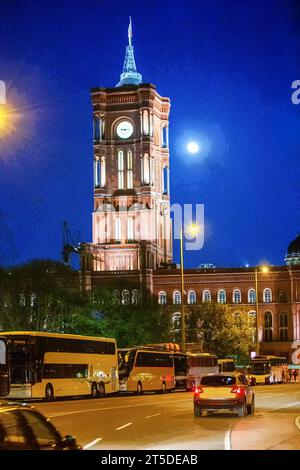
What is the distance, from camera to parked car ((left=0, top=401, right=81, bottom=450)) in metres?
9.92

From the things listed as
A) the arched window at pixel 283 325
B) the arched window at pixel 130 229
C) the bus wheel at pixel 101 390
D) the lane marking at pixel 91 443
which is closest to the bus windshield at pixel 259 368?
the bus wheel at pixel 101 390

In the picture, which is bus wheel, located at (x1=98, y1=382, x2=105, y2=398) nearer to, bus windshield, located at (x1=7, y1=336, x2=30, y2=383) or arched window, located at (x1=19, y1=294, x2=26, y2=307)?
bus windshield, located at (x1=7, y1=336, x2=30, y2=383)

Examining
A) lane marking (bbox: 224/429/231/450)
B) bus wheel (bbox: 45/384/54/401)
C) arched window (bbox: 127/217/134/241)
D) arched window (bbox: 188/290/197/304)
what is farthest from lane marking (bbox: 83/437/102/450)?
arched window (bbox: 127/217/134/241)

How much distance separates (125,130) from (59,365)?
97.4m

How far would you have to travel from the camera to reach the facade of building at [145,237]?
128625mm

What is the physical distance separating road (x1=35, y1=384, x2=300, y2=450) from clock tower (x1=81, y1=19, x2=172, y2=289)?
334 ft

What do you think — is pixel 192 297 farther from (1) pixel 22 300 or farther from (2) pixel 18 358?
(2) pixel 18 358

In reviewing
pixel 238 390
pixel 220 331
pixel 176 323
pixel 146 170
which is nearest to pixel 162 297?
pixel 176 323

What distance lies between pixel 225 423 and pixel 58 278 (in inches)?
2436

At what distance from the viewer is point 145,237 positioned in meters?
136

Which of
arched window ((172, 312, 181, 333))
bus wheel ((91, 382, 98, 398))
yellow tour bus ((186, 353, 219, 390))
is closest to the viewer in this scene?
bus wheel ((91, 382, 98, 398))

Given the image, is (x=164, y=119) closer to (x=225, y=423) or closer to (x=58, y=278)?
(x=58, y=278)

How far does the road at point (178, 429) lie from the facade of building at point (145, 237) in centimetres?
9491

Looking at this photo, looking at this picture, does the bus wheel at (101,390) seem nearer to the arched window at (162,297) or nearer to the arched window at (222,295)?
the arched window at (162,297)
